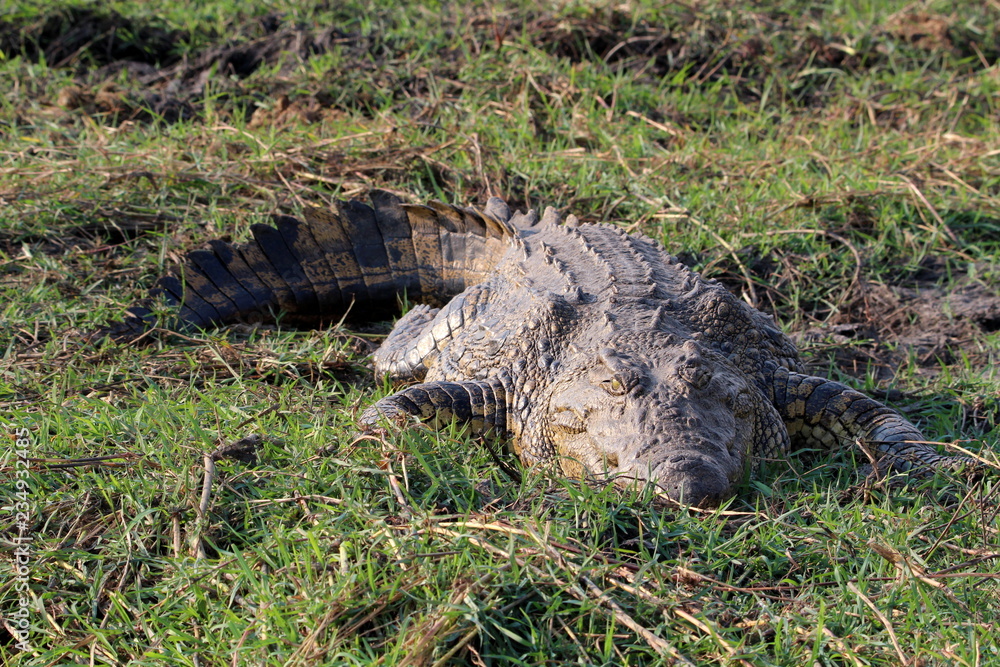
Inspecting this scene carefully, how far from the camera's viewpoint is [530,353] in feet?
10.6

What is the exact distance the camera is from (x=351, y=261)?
4258 mm

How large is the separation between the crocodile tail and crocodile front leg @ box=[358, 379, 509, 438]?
3.27 ft

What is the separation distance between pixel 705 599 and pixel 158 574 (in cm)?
144

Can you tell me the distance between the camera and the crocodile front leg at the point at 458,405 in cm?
314

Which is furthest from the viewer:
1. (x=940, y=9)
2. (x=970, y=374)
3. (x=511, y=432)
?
(x=940, y=9)

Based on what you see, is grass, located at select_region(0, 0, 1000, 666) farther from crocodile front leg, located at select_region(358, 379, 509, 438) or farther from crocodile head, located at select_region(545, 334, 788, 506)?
crocodile front leg, located at select_region(358, 379, 509, 438)

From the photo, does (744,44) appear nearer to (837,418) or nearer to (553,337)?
(837,418)

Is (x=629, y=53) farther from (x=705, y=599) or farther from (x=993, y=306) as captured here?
(x=705, y=599)

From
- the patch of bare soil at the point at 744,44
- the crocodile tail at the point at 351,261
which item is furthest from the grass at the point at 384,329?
the crocodile tail at the point at 351,261

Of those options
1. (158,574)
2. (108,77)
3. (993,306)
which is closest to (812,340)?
(993,306)

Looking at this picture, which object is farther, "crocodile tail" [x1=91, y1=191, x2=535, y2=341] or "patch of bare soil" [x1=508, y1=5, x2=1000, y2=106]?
"patch of bare soil" [x1=508, y1=5, x2=1000, y2=106]

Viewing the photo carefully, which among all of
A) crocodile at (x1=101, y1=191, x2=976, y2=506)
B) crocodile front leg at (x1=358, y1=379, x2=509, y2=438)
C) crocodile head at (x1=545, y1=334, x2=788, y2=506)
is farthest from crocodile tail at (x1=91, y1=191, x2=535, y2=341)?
crocodile head at (x1=545, y1=334, x2=788, y2=506)

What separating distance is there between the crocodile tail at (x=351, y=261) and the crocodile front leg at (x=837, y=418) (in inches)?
56.7

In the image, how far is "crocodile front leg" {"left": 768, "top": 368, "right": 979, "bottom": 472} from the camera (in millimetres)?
3096
